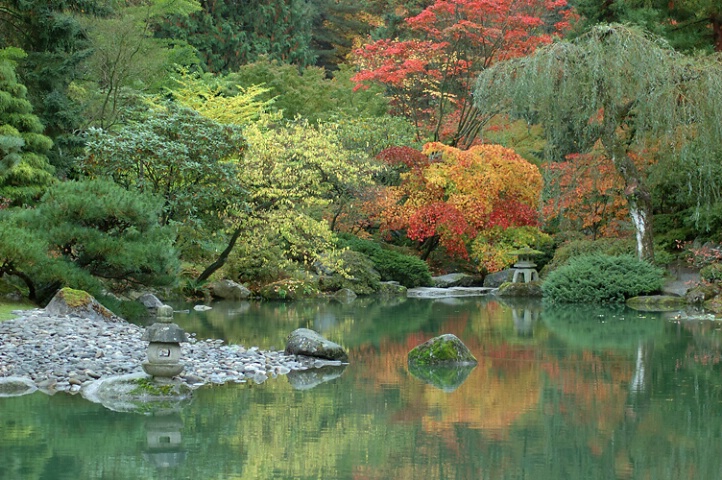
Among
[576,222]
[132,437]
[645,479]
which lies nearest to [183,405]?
[132,437]

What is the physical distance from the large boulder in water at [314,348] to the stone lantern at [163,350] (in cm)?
263

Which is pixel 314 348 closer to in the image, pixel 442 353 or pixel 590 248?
pixel 442 353

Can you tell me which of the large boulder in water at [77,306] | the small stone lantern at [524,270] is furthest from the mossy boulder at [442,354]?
the small stone lantern at [524,270]

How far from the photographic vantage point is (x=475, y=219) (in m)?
24.3

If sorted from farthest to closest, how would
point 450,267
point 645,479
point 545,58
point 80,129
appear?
point 450,267 → point 80,129 → point 545,58 → point 645,479

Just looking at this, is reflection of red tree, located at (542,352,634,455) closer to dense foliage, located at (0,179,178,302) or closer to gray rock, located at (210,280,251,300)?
dense foliage, located at (0,179,178,302)

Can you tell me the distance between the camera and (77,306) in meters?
13.3

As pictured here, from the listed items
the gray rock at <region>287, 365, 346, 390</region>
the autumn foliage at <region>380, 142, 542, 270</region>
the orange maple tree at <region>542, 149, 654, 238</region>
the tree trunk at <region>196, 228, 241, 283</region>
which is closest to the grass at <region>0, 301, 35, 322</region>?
the gray rock at <region>287, 365, 346, 390</region>

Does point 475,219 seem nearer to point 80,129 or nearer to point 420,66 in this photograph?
point 420,66

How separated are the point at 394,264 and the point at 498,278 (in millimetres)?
2858

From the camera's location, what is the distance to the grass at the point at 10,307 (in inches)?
490

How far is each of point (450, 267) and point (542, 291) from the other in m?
4.99

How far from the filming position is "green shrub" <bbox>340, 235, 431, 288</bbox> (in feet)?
77.8

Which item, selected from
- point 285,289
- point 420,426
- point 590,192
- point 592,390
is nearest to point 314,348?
point 592,390
